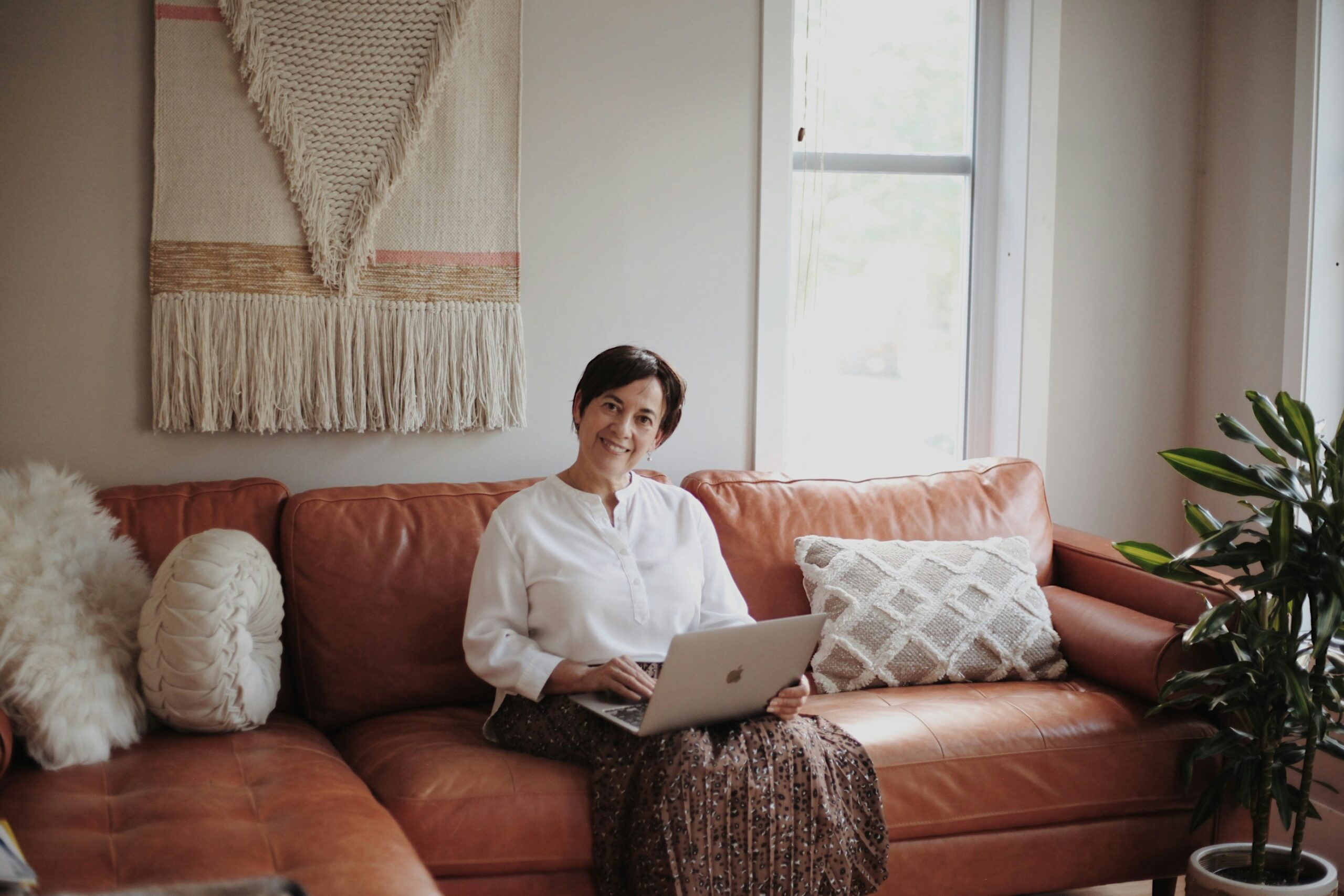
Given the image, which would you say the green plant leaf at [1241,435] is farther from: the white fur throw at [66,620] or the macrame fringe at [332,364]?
the white fur throw at [66,620]

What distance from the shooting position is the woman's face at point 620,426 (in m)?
2.01

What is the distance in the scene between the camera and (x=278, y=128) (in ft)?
7.94

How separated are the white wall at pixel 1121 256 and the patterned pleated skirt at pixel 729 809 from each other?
159cm

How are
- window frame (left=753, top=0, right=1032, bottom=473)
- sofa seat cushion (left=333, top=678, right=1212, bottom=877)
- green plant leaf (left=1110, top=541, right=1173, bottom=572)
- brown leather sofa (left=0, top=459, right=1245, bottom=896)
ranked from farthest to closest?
window frame (left=753, top=0, right=1032, bottom=473) < green plant leaf (left=1110, top=541, right=1173, bottom=572) < sofa seat cushion (left=333, top=678, right=1212, bottom=877) < brown leather sofa (left=0, top=459, right=1245, bottom=896)

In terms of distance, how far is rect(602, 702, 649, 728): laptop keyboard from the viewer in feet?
5.71

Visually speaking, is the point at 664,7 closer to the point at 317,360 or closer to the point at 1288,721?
the point at 317,360

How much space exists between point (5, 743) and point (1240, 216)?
121 inches

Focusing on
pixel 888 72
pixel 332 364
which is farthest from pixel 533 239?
pixel 888 72

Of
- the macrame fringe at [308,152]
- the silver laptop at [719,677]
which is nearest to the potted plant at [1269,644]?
the silver laptop at [719,677]

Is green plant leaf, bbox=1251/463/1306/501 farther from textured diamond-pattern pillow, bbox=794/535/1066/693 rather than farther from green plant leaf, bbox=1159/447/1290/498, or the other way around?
textured diamond-pattern pillow, bbox=794/535/1066/693

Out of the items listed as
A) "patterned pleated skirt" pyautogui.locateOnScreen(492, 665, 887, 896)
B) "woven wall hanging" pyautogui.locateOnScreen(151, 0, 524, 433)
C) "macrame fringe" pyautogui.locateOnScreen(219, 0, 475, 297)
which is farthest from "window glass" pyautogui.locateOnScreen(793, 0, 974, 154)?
"patterned pleated skirt" pyautogui.locateOnScreen(492, 665, 887, 896)

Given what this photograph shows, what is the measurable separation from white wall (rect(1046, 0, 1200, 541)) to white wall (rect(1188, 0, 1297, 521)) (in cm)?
4

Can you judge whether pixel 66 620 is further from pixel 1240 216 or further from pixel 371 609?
pixel 1240 216

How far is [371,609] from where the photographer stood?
218 centimetres
